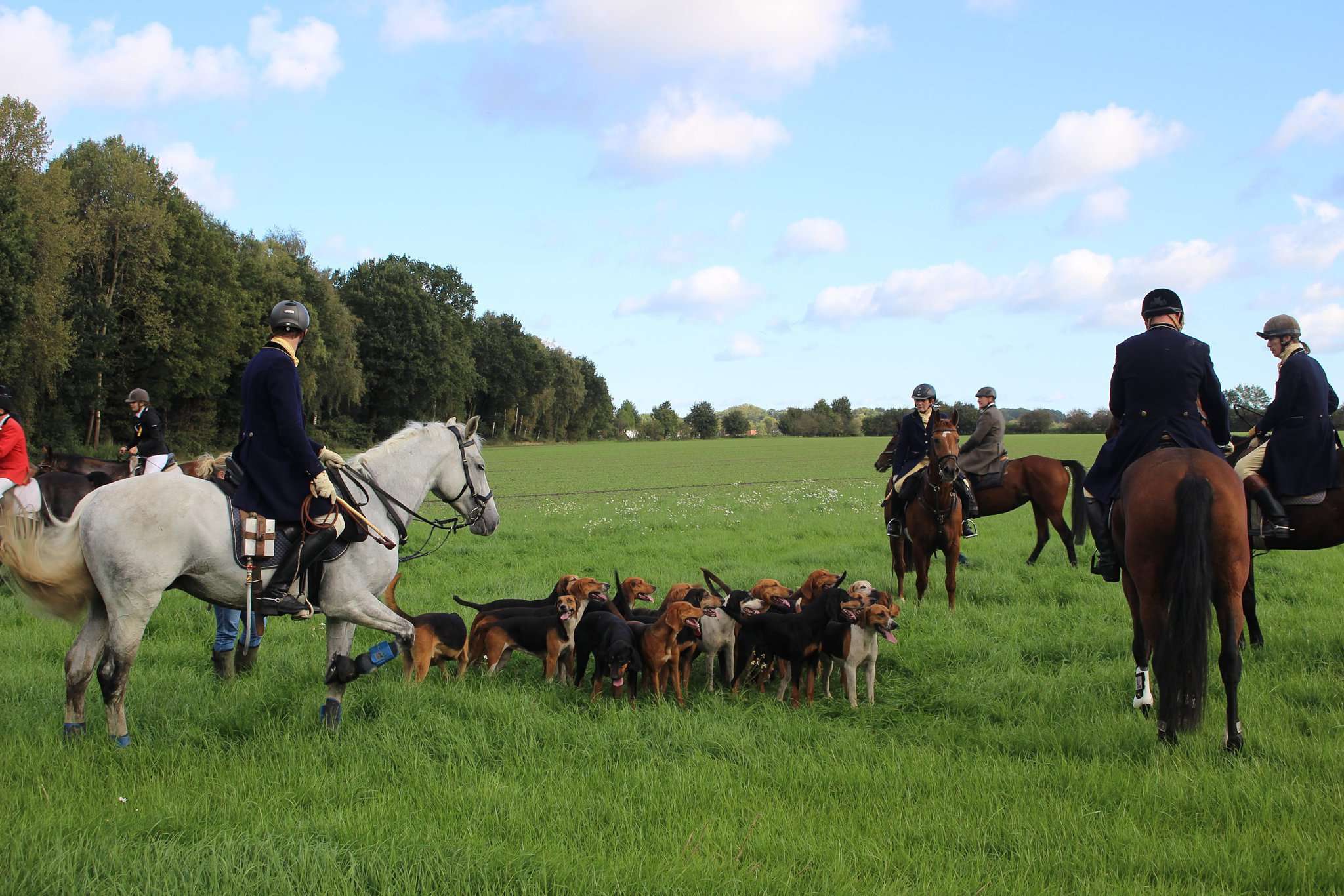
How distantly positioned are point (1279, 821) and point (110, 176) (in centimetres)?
5396

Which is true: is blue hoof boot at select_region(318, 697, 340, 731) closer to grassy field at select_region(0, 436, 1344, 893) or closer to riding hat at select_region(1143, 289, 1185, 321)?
grassy field at select_region(0, 436, 1344, 893)

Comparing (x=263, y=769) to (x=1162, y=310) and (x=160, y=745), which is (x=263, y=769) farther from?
(x=1162, y=310)

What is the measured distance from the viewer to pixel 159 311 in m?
46.9

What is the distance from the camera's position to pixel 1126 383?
683 cm

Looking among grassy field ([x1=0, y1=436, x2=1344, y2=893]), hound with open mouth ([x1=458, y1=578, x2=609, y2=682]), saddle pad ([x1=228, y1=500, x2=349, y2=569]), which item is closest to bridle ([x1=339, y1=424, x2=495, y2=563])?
saddle pad ([x1=228, y1=500, x2=349, y2=569])

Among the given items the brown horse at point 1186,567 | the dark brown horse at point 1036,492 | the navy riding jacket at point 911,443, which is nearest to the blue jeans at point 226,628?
the brown horse at point 1186,567

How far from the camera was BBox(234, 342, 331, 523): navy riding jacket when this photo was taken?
6117 mm

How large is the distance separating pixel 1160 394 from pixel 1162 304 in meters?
0.74

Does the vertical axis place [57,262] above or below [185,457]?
above

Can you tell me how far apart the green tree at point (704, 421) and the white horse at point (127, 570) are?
465 ft

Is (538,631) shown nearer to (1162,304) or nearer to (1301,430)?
(1162,304)

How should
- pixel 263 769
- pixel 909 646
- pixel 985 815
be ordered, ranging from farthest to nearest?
1. pixel 909 646
2. pixel 263 769
3. pixel 985 815

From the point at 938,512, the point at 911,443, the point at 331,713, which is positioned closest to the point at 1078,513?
the point at 911,443

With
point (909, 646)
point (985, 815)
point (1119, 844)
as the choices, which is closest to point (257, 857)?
point (985, 815)
